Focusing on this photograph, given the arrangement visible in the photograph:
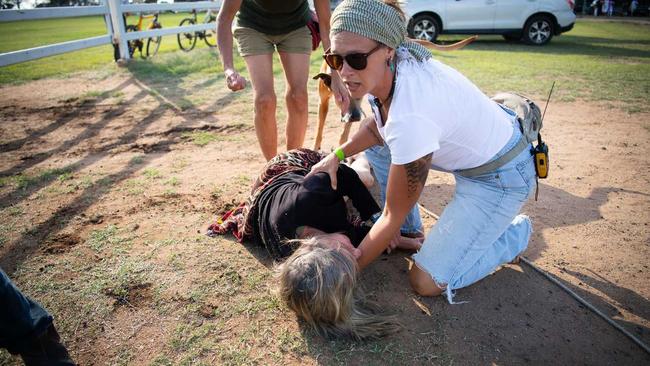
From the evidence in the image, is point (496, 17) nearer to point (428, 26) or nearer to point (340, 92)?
point (428, 26)

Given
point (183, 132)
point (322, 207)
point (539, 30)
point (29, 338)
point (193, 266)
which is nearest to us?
point (29, 338)

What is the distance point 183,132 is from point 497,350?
162 inches

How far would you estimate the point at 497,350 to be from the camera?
6.66 feet

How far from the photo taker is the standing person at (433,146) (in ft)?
6.17

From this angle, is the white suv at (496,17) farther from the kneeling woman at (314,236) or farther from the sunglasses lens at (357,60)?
the sunglasses lens at (357,60)

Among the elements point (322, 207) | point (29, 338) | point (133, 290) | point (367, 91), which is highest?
point (367, 91)

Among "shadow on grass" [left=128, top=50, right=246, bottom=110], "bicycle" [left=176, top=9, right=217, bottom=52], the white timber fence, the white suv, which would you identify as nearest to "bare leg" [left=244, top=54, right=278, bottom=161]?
"shadow on grass" [left=128, top=50, right=246, bottom=110]

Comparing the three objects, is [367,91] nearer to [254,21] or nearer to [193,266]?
[193,266]

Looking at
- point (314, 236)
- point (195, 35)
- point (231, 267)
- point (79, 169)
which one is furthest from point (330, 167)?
point (195, 35)

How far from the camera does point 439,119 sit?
195cm

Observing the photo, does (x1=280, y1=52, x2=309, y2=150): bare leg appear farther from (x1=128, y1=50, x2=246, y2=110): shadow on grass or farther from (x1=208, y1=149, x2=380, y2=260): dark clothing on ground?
(x1=128, y1=50, x2=246, y2=110): shadow on grass

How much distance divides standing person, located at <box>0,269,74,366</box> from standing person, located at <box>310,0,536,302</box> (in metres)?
1.48

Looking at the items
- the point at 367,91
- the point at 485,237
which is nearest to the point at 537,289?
the point at 485,237

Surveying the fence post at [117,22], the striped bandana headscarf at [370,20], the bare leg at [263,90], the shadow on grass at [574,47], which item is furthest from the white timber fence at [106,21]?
the shadow on grass at [574,47]
